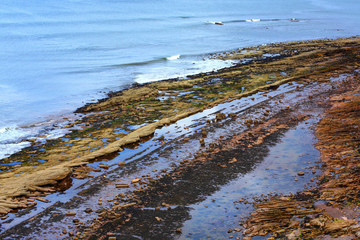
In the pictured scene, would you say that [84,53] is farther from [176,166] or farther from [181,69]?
[176,166]

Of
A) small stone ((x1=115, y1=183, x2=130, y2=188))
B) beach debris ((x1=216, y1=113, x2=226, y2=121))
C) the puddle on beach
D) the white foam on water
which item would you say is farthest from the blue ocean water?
beach debris ((x1=216, y1=113, x2=226, y2=121))

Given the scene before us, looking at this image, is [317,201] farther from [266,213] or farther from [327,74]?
[327,74]

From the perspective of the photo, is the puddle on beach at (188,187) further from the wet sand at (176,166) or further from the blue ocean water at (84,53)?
the blue ocean water at (84,53)

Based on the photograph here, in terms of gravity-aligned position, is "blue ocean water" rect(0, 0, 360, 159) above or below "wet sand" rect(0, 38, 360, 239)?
above

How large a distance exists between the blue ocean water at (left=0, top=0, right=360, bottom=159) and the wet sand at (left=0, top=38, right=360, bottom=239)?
239 cm

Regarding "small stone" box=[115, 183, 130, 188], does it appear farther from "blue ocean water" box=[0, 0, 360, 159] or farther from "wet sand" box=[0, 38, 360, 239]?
"blue ocean water" box=[0, 0, 360, 159]

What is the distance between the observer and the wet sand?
7.21m

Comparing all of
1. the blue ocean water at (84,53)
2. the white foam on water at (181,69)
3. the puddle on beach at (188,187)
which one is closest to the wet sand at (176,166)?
the puddle on beach at (188,187)

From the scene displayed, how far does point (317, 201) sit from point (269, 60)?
652 inches

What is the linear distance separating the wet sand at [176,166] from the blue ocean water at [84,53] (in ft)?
7.83

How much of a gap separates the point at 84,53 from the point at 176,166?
955 inches

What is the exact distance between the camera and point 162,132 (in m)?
12.1

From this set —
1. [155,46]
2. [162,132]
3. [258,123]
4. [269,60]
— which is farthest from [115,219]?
[155,46]

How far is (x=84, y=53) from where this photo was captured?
3109cm
